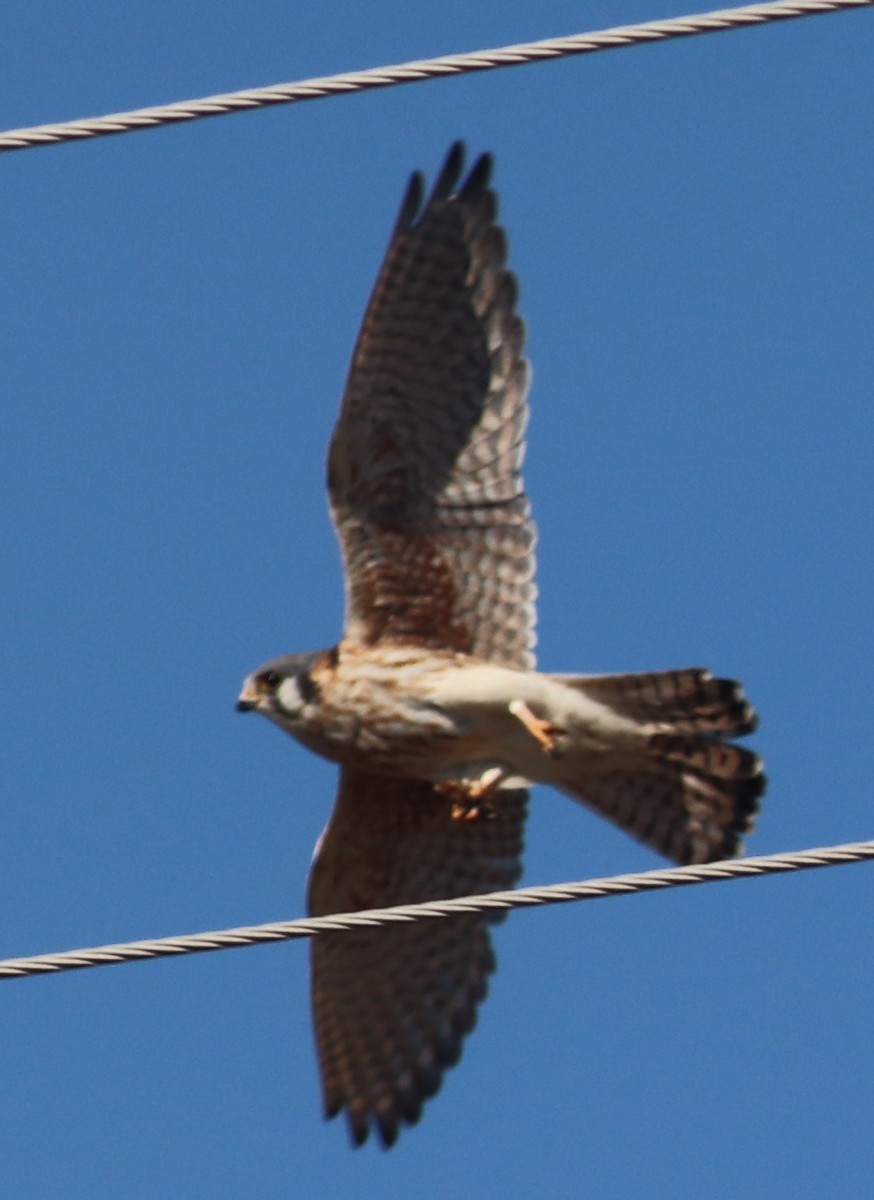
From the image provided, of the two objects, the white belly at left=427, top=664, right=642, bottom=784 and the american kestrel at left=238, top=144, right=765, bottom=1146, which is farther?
the american kestrel at left=238, top=144, right=765, bottom=1146

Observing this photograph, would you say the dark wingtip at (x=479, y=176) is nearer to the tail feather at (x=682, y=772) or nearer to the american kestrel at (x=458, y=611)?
the american kestrel at (x=458, y=611)

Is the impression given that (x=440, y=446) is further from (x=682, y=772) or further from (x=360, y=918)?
(x=360, y=918)

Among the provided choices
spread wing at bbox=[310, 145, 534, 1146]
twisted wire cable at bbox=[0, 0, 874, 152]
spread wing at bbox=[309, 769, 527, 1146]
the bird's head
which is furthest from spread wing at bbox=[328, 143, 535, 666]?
twisted wire cable at bbox=[0, 0, 874, 152]

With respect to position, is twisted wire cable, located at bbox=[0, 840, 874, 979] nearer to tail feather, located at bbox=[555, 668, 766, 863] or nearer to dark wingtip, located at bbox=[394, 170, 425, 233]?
tail feather, located at bbox=[555, 668, 766, 863]

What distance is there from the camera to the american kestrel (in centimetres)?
1043

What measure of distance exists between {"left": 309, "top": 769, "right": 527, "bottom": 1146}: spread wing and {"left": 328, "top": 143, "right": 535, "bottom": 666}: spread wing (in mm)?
1011

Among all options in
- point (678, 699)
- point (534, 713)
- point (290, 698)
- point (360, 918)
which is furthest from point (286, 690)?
point (360, 918)

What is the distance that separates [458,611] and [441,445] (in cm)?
62

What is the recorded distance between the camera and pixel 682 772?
34.6ft

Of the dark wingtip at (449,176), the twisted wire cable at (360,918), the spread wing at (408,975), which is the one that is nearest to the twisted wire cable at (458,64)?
the twisted wire cable at (360,918)

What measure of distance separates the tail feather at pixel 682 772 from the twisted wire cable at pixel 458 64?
126 inches

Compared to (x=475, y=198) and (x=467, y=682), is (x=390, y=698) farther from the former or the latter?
(x=475, y=198)

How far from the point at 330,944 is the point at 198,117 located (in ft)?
16.3

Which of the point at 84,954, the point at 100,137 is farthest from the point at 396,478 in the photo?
the point at 84,954
